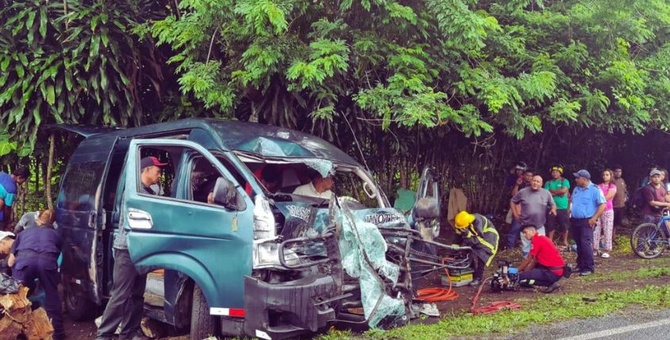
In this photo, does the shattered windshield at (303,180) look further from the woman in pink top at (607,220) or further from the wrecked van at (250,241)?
the woman in pink top at (607,220)

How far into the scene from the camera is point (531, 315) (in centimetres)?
616

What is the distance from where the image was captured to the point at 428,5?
25.0 feet

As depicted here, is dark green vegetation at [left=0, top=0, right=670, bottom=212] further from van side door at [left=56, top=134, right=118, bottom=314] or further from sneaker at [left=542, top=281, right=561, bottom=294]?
sneaker at [left=542, top=281, right=561, bottom=294]

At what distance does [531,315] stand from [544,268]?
1917 mm

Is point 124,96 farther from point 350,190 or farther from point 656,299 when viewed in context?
point 656,299

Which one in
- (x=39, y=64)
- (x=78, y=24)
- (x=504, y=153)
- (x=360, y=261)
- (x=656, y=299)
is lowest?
(x=656, y=299)

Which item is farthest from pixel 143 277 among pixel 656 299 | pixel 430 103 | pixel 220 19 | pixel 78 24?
pixel 656 299

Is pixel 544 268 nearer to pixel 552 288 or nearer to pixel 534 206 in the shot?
pixel 552 288

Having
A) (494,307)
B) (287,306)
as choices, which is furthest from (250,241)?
(494,307)

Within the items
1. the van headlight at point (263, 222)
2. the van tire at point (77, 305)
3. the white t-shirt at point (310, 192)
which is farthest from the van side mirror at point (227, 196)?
the van tire at point (77, 305)

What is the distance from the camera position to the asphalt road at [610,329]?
5.43m

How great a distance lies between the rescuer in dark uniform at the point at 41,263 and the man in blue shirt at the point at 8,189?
196cm

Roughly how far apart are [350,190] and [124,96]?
3569mm

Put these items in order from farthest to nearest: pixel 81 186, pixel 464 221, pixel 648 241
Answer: pixel 648 241 → pixel 464 221 → pixel 81 186
